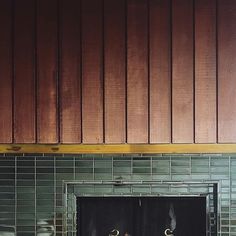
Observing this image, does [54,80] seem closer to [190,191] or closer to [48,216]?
[48,216]

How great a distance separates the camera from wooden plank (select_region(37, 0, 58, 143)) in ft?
9.82

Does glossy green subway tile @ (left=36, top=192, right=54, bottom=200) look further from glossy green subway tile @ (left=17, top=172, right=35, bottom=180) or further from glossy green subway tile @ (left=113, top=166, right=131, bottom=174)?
glossy green subway tile @ (left=113, top=166, right=131, bottom=174)

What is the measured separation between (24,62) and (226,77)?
130cm

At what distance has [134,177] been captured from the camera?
297cm

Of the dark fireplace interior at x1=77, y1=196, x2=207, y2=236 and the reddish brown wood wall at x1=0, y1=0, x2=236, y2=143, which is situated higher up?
the reddish brown wood wall at x1=0, y1=0, x2=236, y2=143

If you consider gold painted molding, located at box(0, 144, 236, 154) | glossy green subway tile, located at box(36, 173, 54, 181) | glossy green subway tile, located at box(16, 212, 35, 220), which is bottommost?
glossy green subway tile, located at box(16, 212, 35, 220)

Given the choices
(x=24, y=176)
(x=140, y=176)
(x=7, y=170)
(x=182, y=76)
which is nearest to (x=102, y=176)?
(x=140, y=176)

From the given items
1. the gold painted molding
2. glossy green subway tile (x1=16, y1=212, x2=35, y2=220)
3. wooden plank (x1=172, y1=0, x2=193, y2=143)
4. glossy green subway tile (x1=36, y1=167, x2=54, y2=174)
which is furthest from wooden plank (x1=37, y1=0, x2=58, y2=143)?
wooden plank (x1=172, y1=0, x2=193, y2=143)

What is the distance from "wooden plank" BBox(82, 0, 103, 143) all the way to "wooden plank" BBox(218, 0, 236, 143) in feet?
2.50

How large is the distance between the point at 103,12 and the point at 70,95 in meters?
0.58

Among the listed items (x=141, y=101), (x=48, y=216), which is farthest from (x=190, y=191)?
(x=48, y=216)

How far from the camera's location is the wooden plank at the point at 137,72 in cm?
298

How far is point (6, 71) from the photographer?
3.01 meters

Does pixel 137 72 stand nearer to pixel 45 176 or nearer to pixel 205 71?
pixel 205 71
